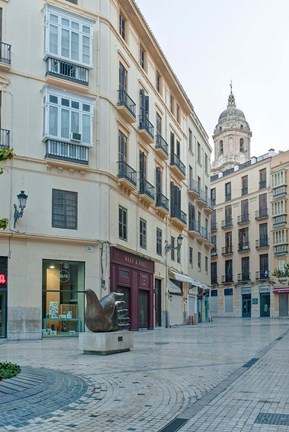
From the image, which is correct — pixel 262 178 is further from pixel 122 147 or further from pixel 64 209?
pixel 64 209

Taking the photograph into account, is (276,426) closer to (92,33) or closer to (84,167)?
(84,167)

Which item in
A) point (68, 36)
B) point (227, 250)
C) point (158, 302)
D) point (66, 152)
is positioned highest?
point (68, 36)

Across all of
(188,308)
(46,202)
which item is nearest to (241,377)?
(46,202)

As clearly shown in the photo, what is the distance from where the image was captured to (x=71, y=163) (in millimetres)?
24469

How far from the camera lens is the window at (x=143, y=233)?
103 ft

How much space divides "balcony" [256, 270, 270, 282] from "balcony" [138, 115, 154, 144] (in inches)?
1439

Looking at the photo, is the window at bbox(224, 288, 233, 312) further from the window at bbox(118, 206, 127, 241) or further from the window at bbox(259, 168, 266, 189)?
the window at bbox(118, 206, 127, 241)

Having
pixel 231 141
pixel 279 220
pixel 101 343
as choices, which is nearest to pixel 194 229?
pixel 279 220

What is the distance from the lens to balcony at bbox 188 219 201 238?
4425 centimetres

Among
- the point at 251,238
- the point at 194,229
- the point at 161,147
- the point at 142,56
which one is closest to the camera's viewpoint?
the point at 142,56

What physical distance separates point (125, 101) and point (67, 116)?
15.7 ft

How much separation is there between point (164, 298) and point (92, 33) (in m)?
17.3

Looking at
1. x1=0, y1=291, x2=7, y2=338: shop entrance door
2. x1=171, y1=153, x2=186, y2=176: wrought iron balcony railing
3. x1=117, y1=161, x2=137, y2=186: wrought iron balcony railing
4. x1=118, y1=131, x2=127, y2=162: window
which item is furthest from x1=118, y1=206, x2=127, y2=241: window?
x1=171, y1=153, x2=186, y2=176: wrought iron balcony railing

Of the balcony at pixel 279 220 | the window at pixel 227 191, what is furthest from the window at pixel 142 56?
the window at pixel 227 191
